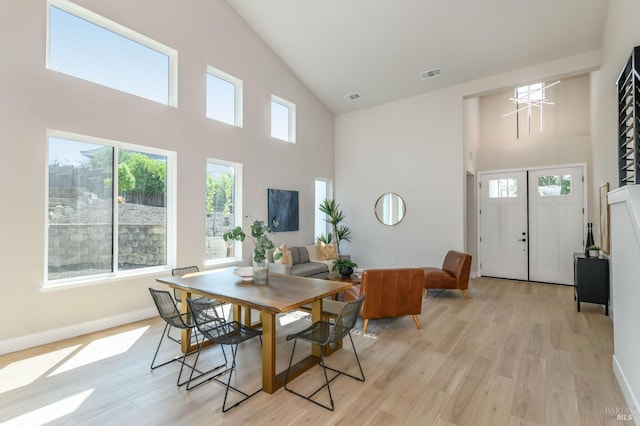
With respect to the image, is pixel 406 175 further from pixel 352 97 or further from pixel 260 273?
pixel 260 273

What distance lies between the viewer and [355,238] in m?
7.80

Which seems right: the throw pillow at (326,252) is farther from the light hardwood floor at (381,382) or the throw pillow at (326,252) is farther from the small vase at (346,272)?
the light hardwood floor at (381,382)

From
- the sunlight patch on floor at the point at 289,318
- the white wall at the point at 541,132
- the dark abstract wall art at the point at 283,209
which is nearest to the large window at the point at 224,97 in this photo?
the dark abstract wall art at the point at 283,209

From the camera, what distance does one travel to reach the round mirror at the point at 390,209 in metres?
7.10

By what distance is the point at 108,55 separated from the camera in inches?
161

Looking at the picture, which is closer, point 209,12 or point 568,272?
point 209,12

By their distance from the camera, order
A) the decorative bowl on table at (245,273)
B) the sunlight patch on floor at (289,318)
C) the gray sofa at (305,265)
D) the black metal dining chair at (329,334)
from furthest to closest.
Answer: the gray sofa at (305,265) → the sunlight patch on floor at (289,318) → the decorative bowl on table at (245,273) → the black metal dining chair at (329,334)

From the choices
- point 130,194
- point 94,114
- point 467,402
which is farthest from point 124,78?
point 467,402

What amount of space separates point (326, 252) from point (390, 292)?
10.3 feet

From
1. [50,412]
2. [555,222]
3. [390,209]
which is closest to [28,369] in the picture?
[50,412]

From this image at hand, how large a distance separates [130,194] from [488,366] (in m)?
4.85

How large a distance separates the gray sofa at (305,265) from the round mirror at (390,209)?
1717 mm

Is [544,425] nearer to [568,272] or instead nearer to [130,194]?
[130,194]

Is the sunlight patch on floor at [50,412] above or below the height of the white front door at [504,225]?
below
